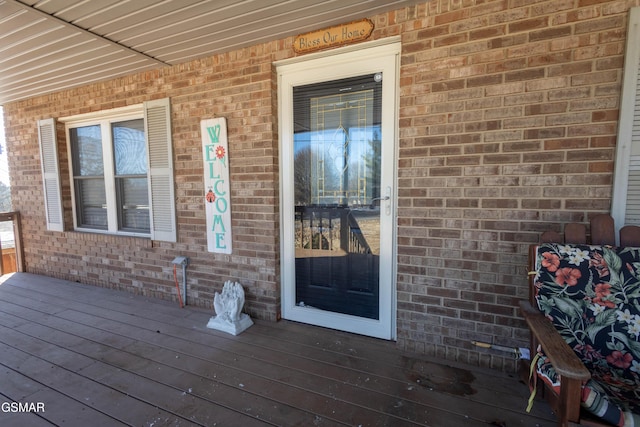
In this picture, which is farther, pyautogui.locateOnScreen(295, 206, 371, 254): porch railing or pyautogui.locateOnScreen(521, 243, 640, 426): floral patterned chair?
pyautogui.locateOnScreen(295, 206, 371, 254): porch railing

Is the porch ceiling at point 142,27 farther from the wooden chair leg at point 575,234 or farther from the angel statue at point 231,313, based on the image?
the angel statue at point 231,313

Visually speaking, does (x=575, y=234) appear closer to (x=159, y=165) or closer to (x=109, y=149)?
(x=159, y=165)

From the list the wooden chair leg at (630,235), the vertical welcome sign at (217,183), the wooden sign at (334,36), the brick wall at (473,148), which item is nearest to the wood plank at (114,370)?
the brick wall at (473,148)

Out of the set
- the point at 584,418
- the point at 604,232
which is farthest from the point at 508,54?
the point at 584,418

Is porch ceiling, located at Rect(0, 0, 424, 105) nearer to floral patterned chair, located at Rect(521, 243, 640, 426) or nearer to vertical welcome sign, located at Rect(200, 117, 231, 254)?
vertical welcome sign, located at Rect(200, 117, 231, 254)

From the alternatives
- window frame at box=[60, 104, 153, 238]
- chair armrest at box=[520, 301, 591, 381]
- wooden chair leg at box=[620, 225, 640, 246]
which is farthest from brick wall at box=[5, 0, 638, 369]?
window frame at box=[60, 104, 153, 238]

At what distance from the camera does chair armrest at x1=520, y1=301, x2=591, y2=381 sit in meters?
1.09

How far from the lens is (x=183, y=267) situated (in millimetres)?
3182

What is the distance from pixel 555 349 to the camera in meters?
1.23

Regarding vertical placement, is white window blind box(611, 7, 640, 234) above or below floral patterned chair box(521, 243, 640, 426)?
above

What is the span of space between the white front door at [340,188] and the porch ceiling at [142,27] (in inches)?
13.5

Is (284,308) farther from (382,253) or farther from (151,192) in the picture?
(151,192)

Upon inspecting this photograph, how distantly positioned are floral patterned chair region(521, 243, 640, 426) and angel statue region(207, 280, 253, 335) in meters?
2.16

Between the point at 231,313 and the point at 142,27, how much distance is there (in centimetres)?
249
